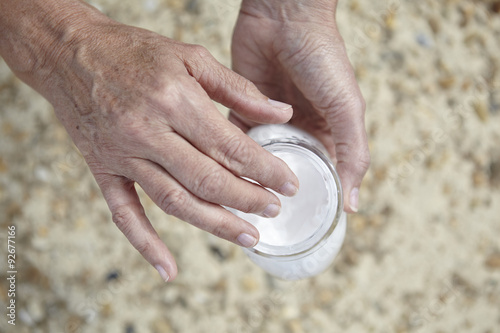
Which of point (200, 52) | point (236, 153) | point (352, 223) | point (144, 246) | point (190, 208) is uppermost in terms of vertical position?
point (200, 52)

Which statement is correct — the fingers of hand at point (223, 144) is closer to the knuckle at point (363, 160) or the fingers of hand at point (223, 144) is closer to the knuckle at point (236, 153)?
the knuckle at point (236, 153)

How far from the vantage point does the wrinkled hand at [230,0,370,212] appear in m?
1.00

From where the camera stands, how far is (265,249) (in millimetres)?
873

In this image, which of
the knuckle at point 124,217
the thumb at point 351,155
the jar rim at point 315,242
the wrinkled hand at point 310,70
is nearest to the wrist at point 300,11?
the wrinkled hand at point 310,70

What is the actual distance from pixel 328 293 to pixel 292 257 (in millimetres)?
657

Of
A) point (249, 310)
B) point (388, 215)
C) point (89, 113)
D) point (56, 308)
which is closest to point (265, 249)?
point (89, 113)

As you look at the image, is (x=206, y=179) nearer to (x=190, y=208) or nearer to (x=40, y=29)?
(x=190, y=208)

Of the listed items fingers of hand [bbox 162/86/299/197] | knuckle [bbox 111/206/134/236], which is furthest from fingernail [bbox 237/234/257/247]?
knuckle [bbox 111/206/134/236]

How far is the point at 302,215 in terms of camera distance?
0.91m

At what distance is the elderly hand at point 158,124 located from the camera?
80cm

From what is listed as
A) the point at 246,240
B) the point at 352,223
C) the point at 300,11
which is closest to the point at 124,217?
the point at 246,240

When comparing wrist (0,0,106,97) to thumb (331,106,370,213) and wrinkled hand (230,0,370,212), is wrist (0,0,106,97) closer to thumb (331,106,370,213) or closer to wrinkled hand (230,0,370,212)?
wrinkled hand (230,0,370,212)

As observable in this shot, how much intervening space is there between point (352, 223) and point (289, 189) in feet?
2.33

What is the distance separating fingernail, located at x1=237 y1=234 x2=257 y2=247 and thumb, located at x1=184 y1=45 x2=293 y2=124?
229mm
